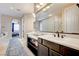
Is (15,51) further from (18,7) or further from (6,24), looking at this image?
(6,24)

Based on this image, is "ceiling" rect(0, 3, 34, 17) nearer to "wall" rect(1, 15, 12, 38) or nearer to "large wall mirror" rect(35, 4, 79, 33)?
"wall" rect(1, 15, 12, 38)

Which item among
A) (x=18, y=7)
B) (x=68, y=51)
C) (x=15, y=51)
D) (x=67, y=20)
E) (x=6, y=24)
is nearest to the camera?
(x=68, y=51)

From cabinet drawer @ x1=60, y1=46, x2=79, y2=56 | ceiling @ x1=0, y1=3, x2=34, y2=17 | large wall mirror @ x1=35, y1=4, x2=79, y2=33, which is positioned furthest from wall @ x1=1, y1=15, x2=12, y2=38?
cabinet drawer @ x1=60, y1=46, x2=79, y2=56

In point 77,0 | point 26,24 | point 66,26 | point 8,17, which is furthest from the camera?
point 8,17

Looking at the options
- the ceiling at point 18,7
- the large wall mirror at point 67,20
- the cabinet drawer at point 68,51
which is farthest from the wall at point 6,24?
the cabinet drawer at point 68,51

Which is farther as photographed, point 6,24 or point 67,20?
point 6,24

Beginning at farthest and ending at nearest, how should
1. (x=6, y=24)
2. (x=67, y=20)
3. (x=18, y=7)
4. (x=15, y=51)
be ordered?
(x=6, y=24) → (x=18, y=7) → (x=15, y=51) → (x=67, y=20)

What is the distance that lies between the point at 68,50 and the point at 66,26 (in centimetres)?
112

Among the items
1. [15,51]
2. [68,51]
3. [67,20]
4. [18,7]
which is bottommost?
[15,51]

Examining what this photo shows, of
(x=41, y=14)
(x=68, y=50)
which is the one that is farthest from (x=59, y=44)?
(x=41, y=14)

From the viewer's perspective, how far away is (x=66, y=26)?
2584 millimetres

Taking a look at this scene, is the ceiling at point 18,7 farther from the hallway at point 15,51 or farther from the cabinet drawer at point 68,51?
the cabinet drawer at point 68,51

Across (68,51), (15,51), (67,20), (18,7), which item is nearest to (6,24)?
(18,7)

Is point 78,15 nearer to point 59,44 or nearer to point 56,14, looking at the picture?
point 59,44
